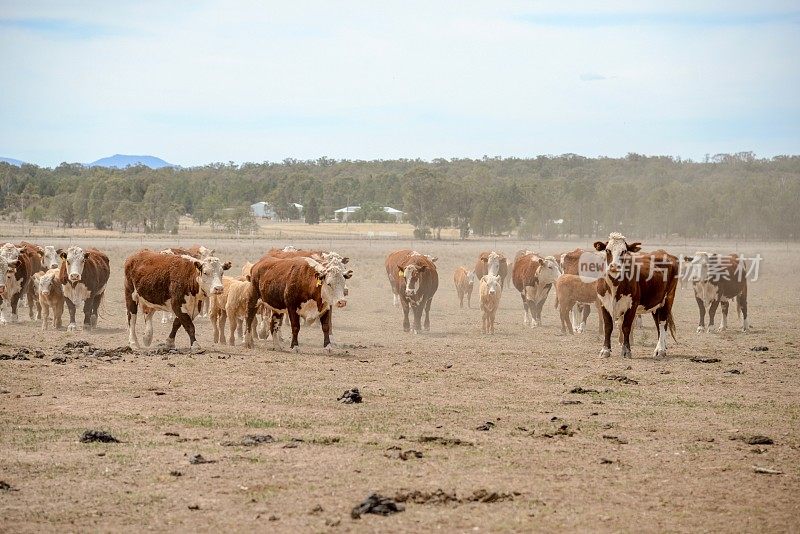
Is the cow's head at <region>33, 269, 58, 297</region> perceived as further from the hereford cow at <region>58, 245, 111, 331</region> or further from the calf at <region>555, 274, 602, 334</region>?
the calf at <region>555, 274, 602, 334</region>

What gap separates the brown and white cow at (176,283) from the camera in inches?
746

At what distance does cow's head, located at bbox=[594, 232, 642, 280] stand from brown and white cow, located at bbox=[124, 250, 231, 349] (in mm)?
7303

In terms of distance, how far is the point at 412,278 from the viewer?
25.5m

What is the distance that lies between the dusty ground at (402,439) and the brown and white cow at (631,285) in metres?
0.72

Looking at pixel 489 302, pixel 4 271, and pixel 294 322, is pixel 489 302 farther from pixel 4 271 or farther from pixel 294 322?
pixel 4 271

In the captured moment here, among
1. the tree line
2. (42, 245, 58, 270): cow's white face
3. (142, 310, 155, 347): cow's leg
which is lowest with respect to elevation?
(142, 310, 155, 347): cow's leg

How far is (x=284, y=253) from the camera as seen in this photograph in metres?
24.1

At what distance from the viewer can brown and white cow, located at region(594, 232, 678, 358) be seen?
1920 cm

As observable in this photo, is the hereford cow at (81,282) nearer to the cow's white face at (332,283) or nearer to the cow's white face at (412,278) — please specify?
the cow's white face at (332,283)

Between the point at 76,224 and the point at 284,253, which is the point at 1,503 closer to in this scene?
the point at 284,253

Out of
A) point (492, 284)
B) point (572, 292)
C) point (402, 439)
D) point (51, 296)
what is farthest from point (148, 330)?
point (572, 292)

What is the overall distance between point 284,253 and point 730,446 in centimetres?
1439

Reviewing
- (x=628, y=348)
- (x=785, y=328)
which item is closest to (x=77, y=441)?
(x=628, y=348)

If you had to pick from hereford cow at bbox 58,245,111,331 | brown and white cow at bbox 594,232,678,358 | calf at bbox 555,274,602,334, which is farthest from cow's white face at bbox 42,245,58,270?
brown and white cow at bbox 594,232,678,358
